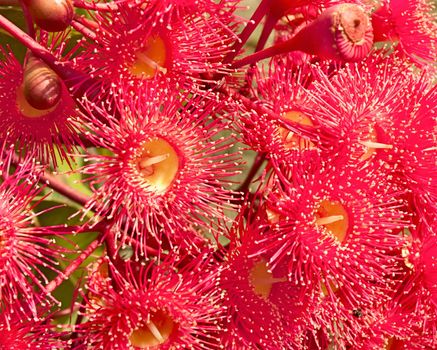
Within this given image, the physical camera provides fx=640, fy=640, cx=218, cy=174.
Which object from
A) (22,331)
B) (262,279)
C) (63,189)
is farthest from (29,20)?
(262,279)

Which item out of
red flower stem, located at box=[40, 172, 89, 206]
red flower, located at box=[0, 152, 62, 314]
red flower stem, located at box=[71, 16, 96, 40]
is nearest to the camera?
red flower, located at box=[0, 152, 62, 314]

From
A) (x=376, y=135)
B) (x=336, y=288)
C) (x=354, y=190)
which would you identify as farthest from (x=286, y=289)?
(x=376, y=135)

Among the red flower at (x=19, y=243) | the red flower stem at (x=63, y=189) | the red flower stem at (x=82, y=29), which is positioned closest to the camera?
the red flower at (x=19, y=243)

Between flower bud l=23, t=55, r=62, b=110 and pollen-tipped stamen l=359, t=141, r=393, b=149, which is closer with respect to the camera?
flower bud l=23, t=55, r=62, b=110

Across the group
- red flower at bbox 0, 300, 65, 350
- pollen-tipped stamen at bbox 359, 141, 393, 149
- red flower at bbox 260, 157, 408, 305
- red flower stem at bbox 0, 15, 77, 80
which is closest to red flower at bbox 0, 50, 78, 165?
red flower stem at bbox 0, 15, 77, 80

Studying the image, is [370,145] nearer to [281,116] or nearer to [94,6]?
[281,116]

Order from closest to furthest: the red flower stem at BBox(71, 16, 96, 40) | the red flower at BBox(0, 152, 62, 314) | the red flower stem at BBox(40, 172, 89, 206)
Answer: the red flower at BBox(0, 152, 62, 314), the red flower stem at BBox(71, 16, 96, 40), the red flower stem at BBox(40, 172, 89, 206)

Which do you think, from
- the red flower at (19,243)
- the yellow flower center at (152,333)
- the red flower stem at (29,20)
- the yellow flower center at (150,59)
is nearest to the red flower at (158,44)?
the yellow flower center at (150,59)

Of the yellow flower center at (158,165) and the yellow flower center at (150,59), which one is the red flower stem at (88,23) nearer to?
the yellow flower center at (150,59)

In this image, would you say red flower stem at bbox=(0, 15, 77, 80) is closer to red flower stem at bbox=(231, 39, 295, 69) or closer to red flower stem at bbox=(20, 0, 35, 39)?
Answer: red flower stem at bbox=(20, 0, 35, 39)
